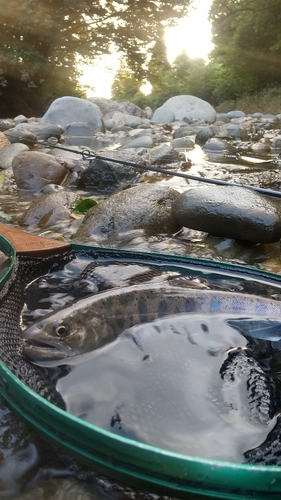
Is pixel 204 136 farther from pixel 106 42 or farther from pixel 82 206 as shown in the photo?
pixel 106 42

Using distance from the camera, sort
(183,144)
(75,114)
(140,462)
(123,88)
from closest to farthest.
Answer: (140,462)
(183,144)
(75,114)
(123,88)

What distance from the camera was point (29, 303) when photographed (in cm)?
208

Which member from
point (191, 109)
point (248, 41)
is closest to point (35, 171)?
point (191, 109)

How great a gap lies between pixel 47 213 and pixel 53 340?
3.44 m

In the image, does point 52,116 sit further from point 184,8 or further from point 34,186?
point 184,8

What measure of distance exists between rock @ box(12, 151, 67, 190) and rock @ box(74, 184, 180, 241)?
2496 millimetres

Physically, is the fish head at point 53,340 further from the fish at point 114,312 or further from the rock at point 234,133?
the rock at point 234,133

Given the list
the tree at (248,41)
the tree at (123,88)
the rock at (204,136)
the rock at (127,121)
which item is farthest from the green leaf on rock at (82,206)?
the tree at (123,88)

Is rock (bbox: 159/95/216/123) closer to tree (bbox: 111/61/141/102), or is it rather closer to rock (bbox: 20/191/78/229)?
rock (bbox: 20/191/78/229)

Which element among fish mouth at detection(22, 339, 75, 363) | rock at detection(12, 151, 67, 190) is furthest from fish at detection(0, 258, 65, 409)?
rock at detection(12, 151, 67, 190)

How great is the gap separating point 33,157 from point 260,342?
5.85 m

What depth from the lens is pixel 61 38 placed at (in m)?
27.6

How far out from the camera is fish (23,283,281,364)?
1.59 meters

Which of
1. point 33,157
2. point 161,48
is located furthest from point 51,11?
point 33,157
